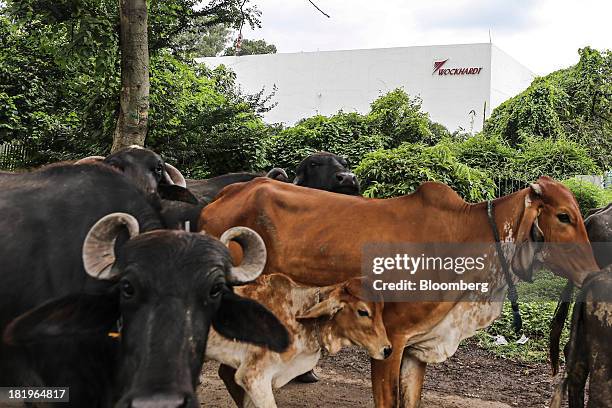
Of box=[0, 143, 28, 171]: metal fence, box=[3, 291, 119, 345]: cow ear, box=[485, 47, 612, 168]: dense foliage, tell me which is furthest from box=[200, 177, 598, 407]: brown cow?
box=[485, 47, 612, 168]: dense foliage

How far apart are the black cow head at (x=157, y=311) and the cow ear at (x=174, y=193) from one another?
6.28 feet

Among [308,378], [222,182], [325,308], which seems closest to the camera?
[325,308]

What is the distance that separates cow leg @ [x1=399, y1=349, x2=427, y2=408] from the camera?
540 centimetres

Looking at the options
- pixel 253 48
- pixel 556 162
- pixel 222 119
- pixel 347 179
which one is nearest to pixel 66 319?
pixel 347 179

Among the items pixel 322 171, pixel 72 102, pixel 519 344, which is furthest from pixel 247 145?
pixel 519 344

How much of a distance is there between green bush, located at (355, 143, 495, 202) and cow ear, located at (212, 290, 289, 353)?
7.35 meters

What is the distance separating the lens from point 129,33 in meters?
8.42

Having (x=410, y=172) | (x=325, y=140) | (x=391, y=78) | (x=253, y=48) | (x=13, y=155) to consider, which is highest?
(x=253, y=48)

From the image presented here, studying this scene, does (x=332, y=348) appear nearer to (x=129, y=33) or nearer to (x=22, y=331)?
(x=22, y=331)

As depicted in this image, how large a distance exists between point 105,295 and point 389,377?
8.28 ft

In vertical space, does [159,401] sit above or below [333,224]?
below

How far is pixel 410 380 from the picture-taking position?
5465 millimetres

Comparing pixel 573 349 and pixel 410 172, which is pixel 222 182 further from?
pixel 573 349

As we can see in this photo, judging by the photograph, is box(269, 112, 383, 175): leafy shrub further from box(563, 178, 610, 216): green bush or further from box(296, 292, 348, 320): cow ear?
box(296, 292, 348, 320): cow ear
